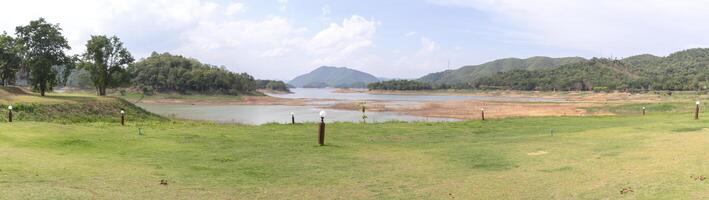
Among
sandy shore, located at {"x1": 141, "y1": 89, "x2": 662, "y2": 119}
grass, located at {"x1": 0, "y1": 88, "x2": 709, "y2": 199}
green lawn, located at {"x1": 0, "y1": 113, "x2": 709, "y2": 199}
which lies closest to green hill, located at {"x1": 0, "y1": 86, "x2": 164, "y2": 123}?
grass, located at {"x1": 0, "y1": 88, "x2": 709, "y2": 199}

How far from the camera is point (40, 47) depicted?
1791 inches

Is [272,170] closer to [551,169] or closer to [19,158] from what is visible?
[19,158]

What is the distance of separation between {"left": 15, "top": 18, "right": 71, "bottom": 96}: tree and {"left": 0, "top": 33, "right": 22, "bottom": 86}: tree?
1.26 m

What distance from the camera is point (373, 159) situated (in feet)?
55.1

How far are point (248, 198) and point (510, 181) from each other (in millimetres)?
6189

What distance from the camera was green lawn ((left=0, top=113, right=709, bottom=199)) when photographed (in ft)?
33.8

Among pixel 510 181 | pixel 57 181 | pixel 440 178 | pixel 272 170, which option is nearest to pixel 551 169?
pixel 510 181

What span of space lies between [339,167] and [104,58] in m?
56.2

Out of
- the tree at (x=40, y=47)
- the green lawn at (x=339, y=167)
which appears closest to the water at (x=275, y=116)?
the tree at (x=40, y=47)

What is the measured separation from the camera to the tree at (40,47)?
44.8 metres

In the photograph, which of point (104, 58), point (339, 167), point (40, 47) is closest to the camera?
point (339, 167)

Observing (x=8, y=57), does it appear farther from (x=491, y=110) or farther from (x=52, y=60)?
(x=491, y=110)

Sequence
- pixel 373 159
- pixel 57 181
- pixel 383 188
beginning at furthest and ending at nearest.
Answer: pixel 373 159 < pixel 383 188 < pixel 57 181

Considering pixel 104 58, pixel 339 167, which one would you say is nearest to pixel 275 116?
pixel 104 58
